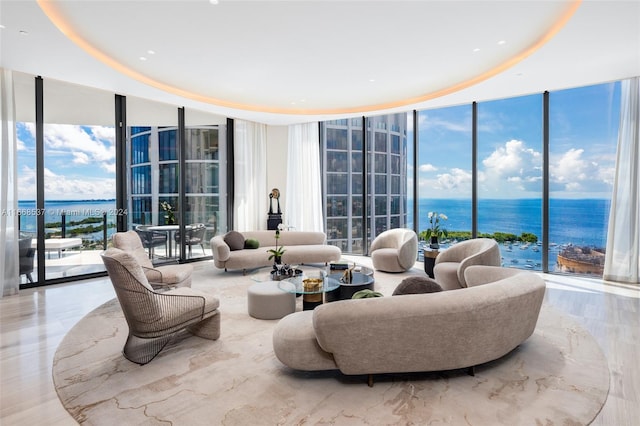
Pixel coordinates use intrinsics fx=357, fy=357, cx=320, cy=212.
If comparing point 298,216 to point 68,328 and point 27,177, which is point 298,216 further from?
point 68,328

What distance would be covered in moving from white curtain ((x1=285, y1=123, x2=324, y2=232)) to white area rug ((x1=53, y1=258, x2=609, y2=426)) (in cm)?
514

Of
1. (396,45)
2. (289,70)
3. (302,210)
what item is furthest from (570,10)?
(302,210)

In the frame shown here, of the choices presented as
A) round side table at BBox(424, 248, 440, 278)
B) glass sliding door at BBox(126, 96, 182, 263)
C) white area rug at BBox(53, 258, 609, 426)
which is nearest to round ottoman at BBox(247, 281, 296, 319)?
white area rug at BBox(53, 258, 609, 426)

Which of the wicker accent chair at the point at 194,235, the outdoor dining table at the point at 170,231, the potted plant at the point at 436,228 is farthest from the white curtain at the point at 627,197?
the outdoor dining table at the point at 170,231

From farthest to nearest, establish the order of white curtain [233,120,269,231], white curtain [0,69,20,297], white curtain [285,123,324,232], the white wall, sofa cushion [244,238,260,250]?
1. the white wall
2. white curtain [285,123,324,232]
3. white curtain [233,120,269,231]
4. sofa cushion [244,238,260,250]
5. white curtain [0,69,20,297]

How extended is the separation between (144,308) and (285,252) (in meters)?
3.44

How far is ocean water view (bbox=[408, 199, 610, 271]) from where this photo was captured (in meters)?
5.70

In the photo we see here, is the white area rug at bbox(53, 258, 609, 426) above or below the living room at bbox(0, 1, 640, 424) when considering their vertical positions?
below

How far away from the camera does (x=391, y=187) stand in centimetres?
766

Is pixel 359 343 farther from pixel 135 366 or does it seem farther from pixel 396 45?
pixel 396 45

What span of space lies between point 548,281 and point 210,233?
6179 mm

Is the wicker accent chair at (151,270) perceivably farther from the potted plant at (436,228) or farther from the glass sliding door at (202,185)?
the potted plant at (436,228)

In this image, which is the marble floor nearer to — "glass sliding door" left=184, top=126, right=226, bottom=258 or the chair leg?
the chair leg

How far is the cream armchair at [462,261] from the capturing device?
4320 mm
